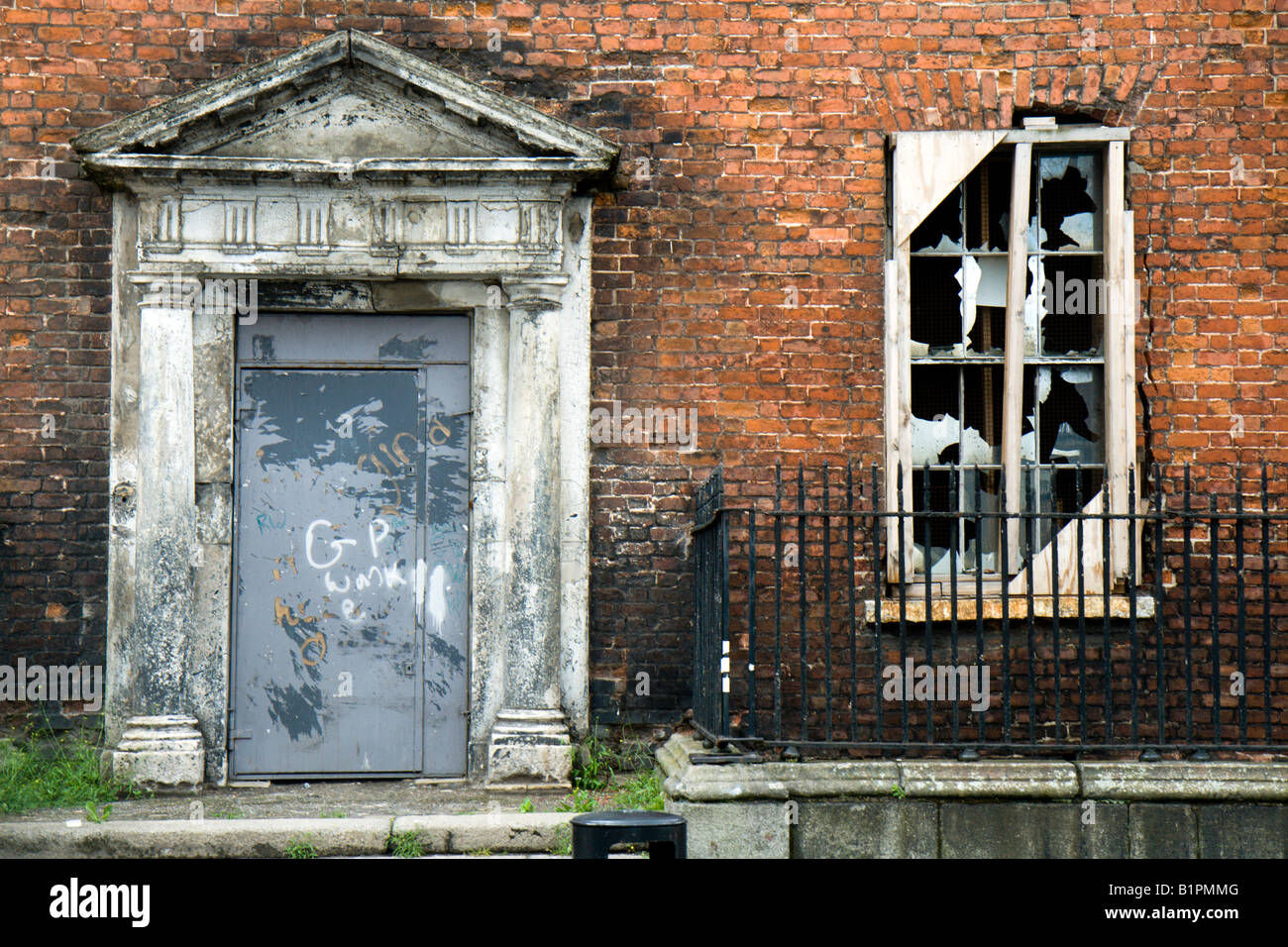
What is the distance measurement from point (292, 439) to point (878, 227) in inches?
137

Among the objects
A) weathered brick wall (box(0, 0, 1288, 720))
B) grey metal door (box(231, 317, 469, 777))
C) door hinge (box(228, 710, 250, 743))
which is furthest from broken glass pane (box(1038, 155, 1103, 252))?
door hinge (box(228, 710, 250, 743))

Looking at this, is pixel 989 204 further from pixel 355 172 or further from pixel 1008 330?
pixel 355 172

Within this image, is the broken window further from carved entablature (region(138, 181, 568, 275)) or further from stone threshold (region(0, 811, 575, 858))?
stone threshold (region(0, 811, 575, 858))

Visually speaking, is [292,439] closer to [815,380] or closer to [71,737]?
[71,737]

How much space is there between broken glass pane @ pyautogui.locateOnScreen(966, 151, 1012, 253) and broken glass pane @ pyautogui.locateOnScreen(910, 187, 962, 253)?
63 millimetres

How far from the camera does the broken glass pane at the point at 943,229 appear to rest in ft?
23.5

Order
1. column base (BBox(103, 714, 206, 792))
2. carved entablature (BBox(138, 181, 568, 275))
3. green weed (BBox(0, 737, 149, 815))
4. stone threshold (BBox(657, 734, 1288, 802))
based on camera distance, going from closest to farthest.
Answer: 1. stone threshold (BBox(657, 734, 1288, 802))
2. green weed (BBox(0, 737, 149, 815))
3. column base (BBox(103, 714, 206, 792))
4. carved entablature (BBox(138, 181, 568, 275))

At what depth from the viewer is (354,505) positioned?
6941 mm

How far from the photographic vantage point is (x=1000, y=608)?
685 centimetres

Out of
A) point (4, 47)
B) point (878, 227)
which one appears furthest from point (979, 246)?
point (4, 47)

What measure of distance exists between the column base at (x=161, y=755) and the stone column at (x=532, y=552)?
155 cm

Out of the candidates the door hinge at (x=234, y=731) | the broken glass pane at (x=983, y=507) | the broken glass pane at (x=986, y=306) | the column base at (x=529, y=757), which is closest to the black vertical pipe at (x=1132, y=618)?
the broken glass pane at (x=983, y=507)

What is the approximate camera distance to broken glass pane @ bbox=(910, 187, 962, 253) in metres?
7.18

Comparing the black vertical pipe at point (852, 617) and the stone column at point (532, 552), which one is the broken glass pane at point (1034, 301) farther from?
the stone column at point (532, 552)
